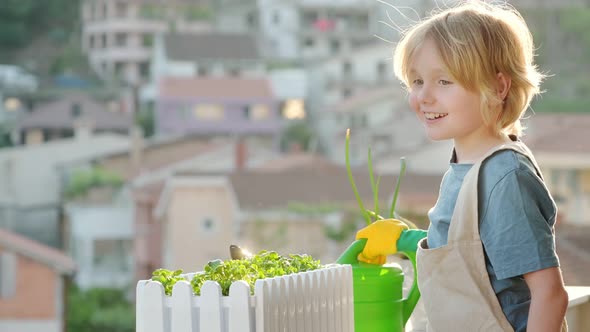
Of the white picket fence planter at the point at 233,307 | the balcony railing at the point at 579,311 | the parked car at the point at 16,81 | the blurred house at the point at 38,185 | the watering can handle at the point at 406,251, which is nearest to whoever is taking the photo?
the white picket fence planter at the point at 233,307

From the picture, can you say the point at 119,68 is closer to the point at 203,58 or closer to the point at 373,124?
the point at 203,58

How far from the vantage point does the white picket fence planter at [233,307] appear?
1473 mm

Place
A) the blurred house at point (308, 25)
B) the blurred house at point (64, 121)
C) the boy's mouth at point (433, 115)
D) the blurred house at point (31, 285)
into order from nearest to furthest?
the boy's mouth at point (433, 115)
the blurred house at point (31, 285)
the blurred house at point (64, 121)
the blurred house at point (308, 25)

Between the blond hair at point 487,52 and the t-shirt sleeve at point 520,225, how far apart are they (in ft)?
0.40

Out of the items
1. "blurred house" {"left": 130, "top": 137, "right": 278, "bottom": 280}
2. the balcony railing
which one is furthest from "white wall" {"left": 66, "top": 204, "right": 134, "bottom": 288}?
the balcony railing

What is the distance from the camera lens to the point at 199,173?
23.5 m

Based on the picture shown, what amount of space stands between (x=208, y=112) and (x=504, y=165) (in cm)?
3879

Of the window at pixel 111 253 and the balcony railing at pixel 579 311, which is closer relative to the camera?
the balcony railing at pixel 579 311

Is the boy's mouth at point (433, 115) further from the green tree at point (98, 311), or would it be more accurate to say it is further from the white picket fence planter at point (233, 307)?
the green tree at point (98, 311)

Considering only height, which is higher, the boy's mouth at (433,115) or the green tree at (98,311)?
the green tree at (98,311)

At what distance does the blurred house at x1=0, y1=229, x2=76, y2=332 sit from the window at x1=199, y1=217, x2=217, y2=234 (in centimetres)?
480

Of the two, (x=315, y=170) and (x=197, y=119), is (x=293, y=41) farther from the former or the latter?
(x=315, y=170)

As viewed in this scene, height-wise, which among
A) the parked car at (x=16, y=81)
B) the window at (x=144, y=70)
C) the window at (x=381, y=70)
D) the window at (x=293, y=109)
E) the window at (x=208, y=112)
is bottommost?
the window at (x=208, y=112)

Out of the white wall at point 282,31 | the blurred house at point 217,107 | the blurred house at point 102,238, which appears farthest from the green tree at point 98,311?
the white wall at point 282,31
